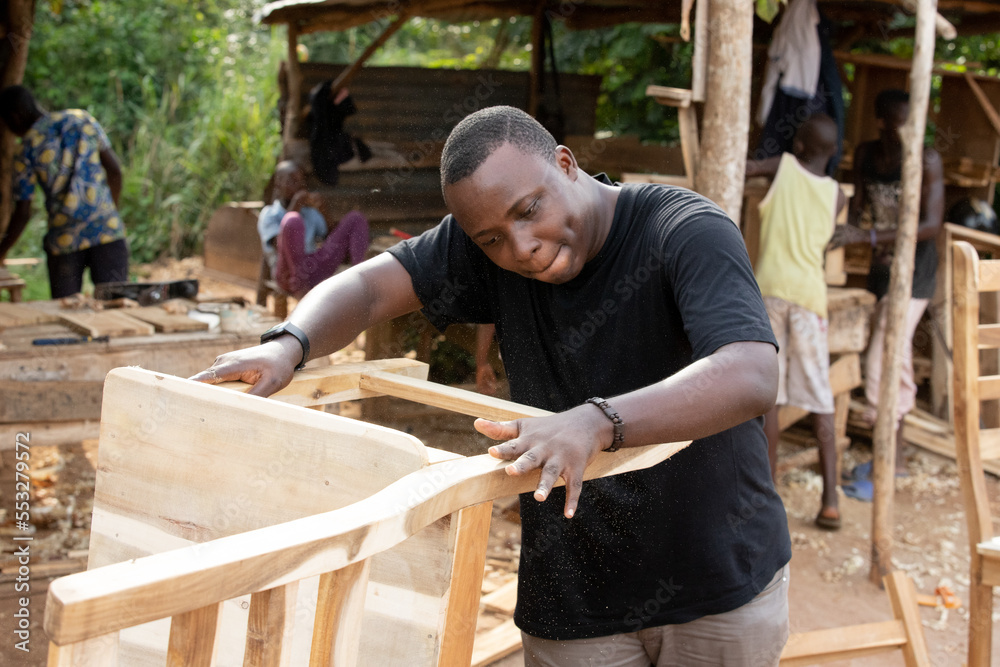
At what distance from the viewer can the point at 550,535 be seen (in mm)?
1751

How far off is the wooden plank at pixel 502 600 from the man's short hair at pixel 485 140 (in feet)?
7.80

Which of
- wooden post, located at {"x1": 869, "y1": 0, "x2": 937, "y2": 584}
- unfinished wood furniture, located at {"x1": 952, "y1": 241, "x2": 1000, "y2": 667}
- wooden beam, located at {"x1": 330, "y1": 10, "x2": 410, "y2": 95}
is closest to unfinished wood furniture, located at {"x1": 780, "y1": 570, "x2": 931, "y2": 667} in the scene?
unfinished wood furniture, located at {"x1": 952, "y1": 241, "x2": 1000, "y2": 667}

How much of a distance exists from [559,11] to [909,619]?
5755 mm

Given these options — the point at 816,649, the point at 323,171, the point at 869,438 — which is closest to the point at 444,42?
the point at 323,171

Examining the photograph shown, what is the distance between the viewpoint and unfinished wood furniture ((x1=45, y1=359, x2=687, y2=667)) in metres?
0.81

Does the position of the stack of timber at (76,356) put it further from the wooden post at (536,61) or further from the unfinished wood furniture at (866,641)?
the wooden post at (536,61)

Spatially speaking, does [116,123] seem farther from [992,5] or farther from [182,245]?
[992,5]

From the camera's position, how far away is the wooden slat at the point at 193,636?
2.76 ft

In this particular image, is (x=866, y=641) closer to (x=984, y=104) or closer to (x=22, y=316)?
(x=22, y=316)

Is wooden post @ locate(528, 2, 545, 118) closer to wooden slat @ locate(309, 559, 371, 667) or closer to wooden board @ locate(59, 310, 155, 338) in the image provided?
wooden board @ locate(59, 310, 155, 338)

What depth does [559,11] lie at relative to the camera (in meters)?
7.13

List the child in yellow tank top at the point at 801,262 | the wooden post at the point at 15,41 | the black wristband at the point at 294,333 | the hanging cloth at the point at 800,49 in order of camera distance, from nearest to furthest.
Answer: the black wristband at the point at 294,333 < the child in yellow tank top at the point at 801,262 < the hanging cloth at the point at 800,49 < the wooden post at the point at 15,41

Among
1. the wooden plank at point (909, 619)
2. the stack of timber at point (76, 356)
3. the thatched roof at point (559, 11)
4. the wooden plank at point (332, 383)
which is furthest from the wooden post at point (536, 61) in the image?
the wooden plank at point (332, 383)

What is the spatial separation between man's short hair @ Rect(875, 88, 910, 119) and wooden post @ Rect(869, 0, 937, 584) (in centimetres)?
120
